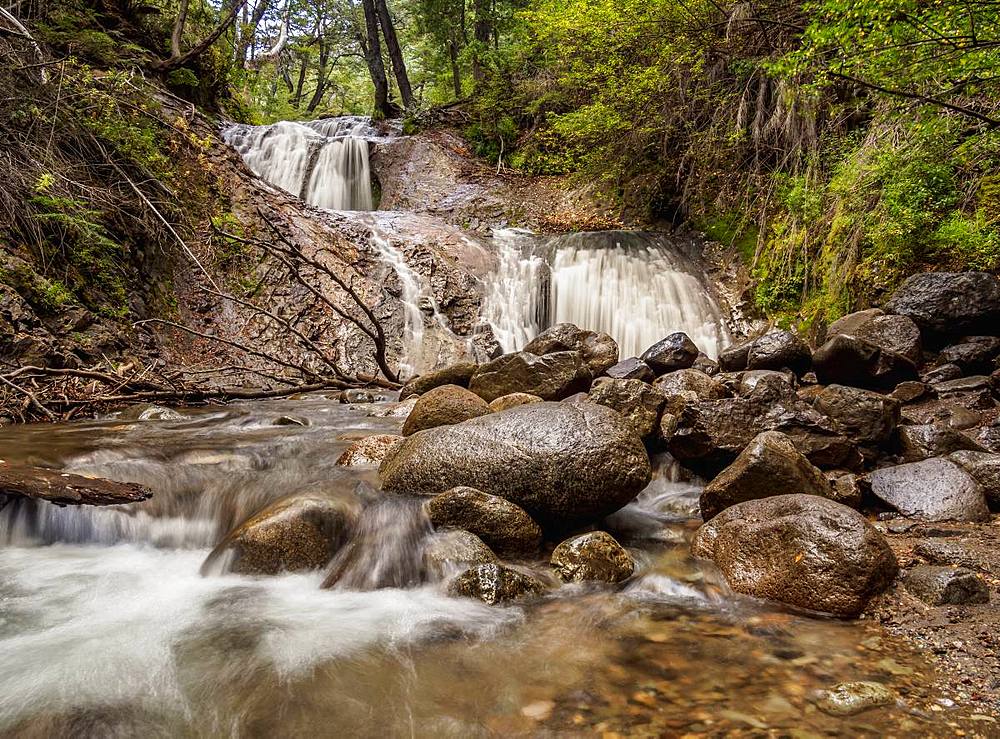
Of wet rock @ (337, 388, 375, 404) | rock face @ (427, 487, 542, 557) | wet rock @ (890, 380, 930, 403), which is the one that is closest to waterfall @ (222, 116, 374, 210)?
wet rock @ (337, 388, 375, 404)

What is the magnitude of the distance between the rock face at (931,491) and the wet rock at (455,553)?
8.88 ft

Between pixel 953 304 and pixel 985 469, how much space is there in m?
2.92

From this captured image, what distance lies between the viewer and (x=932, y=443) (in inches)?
170

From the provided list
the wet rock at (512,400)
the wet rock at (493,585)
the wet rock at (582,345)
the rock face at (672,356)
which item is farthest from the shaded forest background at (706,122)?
the wet rock at (493,585)

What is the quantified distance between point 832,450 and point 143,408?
24.0 ft

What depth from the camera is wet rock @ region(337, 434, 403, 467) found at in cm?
488

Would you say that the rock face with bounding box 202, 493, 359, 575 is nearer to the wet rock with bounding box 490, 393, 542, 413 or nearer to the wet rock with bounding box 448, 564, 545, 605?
the wet rock with bounding box 448, 564, 545, 605

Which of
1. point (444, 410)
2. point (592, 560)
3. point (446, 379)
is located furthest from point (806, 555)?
point (446, 379)

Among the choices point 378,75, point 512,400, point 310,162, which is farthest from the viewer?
point 378,75

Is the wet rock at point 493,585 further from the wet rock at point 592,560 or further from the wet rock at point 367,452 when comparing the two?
the wet rock at point 367,452

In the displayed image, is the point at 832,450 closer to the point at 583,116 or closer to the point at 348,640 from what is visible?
the point at 348,640

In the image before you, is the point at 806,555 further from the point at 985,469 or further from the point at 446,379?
the point at 446,379

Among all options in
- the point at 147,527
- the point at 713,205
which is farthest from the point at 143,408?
the point at 713,205

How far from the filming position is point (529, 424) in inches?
155
